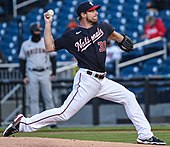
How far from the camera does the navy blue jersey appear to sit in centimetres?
826

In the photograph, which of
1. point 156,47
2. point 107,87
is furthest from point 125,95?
point 156,47

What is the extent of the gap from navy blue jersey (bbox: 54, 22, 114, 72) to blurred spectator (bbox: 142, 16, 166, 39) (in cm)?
946

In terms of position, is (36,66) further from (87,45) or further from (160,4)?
(160,4)

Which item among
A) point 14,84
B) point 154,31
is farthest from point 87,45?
point 154,31

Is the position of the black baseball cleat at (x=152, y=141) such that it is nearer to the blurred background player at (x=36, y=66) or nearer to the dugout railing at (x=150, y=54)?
the blurred background player at (x=36, y=66)

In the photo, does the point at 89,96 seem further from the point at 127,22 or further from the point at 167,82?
the point at 127,22

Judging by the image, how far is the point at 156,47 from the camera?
17.8 meters

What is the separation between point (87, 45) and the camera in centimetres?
827

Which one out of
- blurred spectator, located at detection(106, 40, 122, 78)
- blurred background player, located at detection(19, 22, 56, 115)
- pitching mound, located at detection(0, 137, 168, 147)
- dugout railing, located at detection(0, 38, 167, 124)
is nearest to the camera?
pitching mound, located at detection(0, 137, 168, 147)

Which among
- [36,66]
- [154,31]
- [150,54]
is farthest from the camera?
[154,31]

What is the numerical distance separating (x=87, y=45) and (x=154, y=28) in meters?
9.84

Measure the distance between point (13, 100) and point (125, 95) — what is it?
7.59 meters

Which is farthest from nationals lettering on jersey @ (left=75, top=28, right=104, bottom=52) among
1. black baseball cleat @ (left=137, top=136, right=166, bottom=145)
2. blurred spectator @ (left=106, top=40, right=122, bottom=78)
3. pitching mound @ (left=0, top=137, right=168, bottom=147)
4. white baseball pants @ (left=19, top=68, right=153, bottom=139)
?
blurred spectator @ (left=106, top=40, right=122, bottom=78)

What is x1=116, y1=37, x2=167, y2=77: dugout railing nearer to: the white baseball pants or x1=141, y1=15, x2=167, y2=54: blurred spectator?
x1=141, y1=15, x2=167, y2=54: blurred spectator
